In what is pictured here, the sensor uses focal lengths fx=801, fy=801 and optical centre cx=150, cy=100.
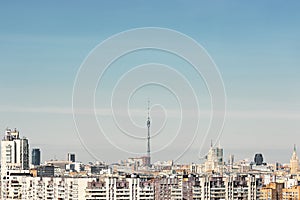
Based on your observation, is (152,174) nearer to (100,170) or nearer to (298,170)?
(100,170)

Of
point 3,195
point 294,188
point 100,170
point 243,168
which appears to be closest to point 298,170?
point 243,168

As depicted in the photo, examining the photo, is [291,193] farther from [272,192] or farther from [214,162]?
[214,162]

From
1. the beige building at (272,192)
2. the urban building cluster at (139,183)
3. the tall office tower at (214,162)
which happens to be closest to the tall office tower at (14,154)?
the urban building cluster at (139,183)

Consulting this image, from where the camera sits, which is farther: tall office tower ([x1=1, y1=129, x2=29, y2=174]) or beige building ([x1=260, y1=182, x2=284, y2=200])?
tall office tower ([x1=1, y1=129, x2=29, y2=174])

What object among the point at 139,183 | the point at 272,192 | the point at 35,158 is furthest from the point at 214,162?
the point at 139,183

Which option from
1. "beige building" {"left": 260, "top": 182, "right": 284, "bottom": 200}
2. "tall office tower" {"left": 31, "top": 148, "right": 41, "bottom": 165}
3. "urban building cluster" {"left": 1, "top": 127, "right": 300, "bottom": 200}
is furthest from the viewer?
"tall office tower" {"left": 31, "top": 148, "right": 41, "bottom": 165}

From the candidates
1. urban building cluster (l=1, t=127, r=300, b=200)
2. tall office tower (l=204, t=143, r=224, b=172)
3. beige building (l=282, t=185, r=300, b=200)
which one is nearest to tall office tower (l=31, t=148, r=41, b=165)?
urban building cluster (l=1, t=127, r=300, b=200)

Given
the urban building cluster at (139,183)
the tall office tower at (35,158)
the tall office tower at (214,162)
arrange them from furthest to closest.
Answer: the tall office tower at (35,158)
the tall office tower at (214,162)
the urban building cluster at (139,183)

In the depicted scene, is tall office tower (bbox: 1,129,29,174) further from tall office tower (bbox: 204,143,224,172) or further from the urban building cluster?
tall office tower (bbox: 204,143,224,172)

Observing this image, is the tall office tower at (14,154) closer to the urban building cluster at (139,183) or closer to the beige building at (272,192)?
the urban building cluster at (139,183)
